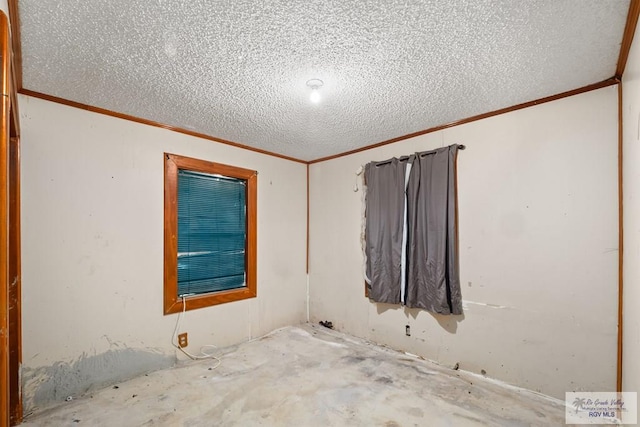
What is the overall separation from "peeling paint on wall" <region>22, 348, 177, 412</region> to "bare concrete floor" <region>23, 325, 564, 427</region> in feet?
0.28

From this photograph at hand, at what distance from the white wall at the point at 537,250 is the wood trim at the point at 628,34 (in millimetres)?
248

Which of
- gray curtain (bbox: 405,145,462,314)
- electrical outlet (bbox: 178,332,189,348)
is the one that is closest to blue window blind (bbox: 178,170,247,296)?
electrical outlet (bbox: 178,332,189,348)

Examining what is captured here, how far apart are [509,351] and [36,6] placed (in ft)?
11.5

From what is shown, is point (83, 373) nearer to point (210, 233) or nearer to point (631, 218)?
point (210, 233)

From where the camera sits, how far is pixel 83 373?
220 cm

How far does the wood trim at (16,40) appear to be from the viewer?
4.15ft

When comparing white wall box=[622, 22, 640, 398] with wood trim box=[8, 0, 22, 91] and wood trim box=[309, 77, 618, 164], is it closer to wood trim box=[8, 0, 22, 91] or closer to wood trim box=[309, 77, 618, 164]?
wood trim box=[309, 77, 618, 164]

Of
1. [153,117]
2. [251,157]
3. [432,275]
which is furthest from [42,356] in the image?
[432,275]

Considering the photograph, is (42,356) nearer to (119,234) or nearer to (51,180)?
(119,234)

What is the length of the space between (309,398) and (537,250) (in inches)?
79.1

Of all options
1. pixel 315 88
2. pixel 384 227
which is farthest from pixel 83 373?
pixel 384 227

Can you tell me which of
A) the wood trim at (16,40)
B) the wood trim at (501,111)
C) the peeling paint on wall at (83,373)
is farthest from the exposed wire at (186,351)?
the wood trim at (501,111)

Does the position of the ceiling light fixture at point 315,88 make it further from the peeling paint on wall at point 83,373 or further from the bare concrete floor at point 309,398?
the peeling paint on wall at point 83,373

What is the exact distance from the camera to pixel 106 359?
231cm
